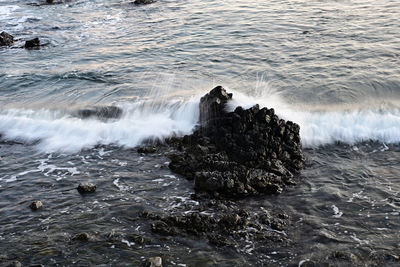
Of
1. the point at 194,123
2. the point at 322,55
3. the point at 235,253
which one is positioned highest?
the point at 322,55

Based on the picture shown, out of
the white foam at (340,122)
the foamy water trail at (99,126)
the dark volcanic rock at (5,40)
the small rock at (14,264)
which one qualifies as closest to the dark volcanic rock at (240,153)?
the white foam at (340,122)

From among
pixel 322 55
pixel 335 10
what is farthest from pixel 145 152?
pixel 335 10

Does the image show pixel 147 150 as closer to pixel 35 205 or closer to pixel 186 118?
pixel 186 118

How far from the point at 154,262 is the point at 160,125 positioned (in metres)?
6.17

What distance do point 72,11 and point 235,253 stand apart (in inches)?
1104

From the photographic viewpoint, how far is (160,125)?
40.9 feet

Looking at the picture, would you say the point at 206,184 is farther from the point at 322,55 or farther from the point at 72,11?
the point at 72,11

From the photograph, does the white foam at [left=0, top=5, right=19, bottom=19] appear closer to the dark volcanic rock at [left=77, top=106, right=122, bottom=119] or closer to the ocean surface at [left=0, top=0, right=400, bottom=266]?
the ocean surface at [left=0, top=0, right=400, bottom=266]

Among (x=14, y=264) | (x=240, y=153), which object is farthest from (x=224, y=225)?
(x=14, y=264)

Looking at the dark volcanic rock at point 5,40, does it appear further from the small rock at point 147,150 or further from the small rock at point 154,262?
the small rock at point 154,262

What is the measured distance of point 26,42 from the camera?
71.5ft

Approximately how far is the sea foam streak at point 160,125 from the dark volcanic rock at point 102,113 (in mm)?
237

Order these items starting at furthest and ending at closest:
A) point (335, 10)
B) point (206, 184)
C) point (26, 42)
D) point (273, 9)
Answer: point (273, 9) < point (335, 10) < point (26, 42) < point (206, 184)

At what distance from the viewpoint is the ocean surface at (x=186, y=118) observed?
292 inches
